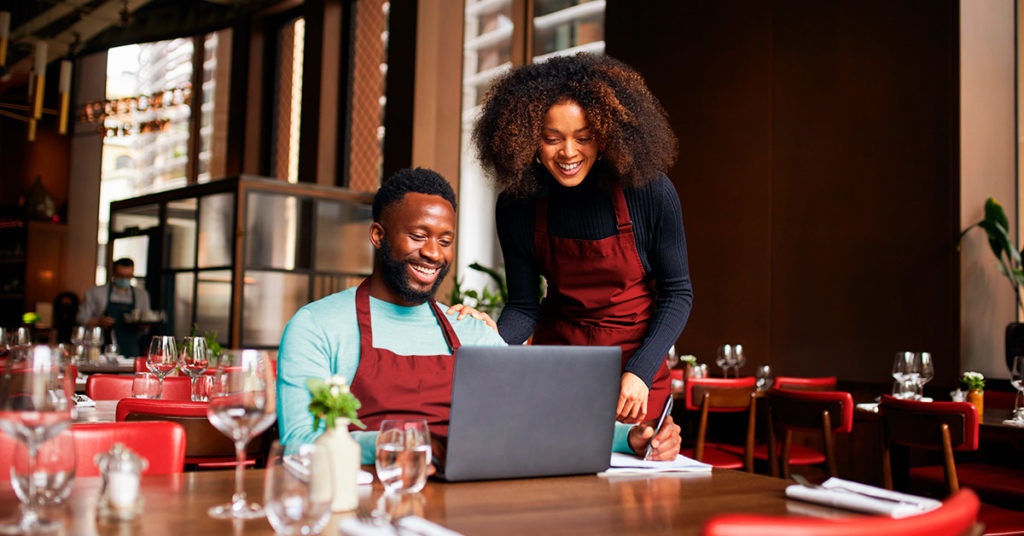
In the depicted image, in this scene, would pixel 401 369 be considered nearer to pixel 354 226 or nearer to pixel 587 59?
pixel 587 59

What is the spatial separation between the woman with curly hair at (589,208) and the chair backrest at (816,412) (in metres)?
1.61

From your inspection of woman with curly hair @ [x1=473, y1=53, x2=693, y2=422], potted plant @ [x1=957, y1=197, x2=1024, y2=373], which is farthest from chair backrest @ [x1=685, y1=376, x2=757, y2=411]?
woman with curly hair @ [x1=473, y1=53, x2=693, y2=422]

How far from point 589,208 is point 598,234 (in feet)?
0.23

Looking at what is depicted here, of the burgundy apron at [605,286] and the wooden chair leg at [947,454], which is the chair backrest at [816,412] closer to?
the wooden chair leg at [947,454]

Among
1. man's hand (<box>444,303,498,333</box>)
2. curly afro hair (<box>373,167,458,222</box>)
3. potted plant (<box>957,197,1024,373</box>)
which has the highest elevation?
potted plant (<box>957,197,1024,373</box>)

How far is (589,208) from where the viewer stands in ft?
7.28

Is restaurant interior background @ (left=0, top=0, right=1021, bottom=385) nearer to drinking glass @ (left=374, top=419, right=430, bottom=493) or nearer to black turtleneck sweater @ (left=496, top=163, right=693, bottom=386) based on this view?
black turtleneck sweater @ (left=496, top=163, right=693, bottom=386)

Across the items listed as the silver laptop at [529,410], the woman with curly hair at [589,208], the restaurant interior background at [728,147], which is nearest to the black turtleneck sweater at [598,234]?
the woman with curly hair at [589,208]

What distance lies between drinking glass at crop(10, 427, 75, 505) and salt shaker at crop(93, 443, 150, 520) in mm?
41

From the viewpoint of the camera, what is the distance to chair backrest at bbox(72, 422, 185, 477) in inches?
60.2

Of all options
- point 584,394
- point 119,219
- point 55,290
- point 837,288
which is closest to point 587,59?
point 584,394

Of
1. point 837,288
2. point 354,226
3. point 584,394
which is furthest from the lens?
point 354,226

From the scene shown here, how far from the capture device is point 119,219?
8.07 metres

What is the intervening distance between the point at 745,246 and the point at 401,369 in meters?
4.58
